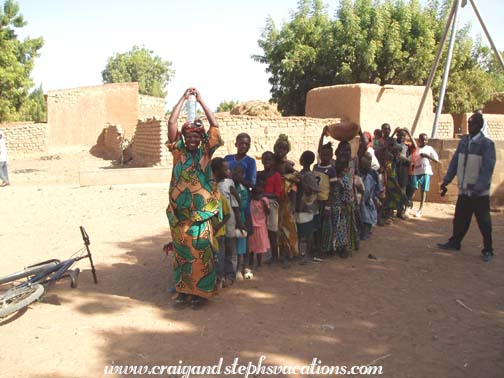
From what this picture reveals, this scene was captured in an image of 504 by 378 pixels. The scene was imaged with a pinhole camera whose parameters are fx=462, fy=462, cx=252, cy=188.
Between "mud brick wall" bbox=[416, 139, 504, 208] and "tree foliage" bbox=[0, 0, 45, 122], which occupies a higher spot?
"tree foliage" bbox=[0, 0, 45, 122]

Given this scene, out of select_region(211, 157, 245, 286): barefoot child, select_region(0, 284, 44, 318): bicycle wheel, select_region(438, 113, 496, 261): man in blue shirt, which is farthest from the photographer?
select_region(438, 113, 496, 261): man in blue shirt

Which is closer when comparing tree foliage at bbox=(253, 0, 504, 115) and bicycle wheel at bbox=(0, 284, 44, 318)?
bicycle wheel at bbox=(0, 284, 44, 318)

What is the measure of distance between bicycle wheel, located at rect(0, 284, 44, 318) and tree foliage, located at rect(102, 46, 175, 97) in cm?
4864

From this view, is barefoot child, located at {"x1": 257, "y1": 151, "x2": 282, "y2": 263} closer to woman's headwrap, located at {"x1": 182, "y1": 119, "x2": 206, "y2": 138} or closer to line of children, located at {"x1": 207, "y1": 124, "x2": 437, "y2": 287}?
line of children, located at {"x1": 207, "y1": 124, "x2": 437, "y2": 287}

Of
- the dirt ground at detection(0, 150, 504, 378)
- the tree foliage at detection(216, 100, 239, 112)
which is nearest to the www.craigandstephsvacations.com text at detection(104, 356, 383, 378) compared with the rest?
the dirt ground at detection(0, 150, 504, 378)

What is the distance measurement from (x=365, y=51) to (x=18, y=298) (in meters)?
17.4

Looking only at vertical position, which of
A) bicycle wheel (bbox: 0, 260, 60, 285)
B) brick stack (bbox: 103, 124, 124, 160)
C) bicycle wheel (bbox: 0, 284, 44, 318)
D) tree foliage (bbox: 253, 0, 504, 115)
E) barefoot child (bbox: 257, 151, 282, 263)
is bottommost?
bicycle wheel (bbox: 0, 284, 44, 318)

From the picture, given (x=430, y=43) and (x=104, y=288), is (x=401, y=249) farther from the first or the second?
(x=430, y=43)

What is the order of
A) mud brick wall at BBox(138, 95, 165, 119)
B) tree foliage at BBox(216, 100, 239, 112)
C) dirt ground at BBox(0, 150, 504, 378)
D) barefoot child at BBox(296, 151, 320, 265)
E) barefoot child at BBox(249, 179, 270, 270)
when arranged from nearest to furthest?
dirt ground at BBox(0, 150, 504, 378)
barefoot child at BBox(249, 179, 270, 270)
barefoot child at BBox(296, 151, 320, 265)
mud brick wall at BBox(138, 95, 165, 119)
tree foliage at BBox(216, 100, 239, 112)

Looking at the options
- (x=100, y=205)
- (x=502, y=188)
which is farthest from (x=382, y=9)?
(x=100, y=205)

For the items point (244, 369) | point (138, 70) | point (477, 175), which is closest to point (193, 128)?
point (244, 369)

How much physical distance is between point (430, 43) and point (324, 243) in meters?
16.7

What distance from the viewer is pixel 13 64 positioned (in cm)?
2030

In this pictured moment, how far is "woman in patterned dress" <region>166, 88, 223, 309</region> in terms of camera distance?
3617 mm
